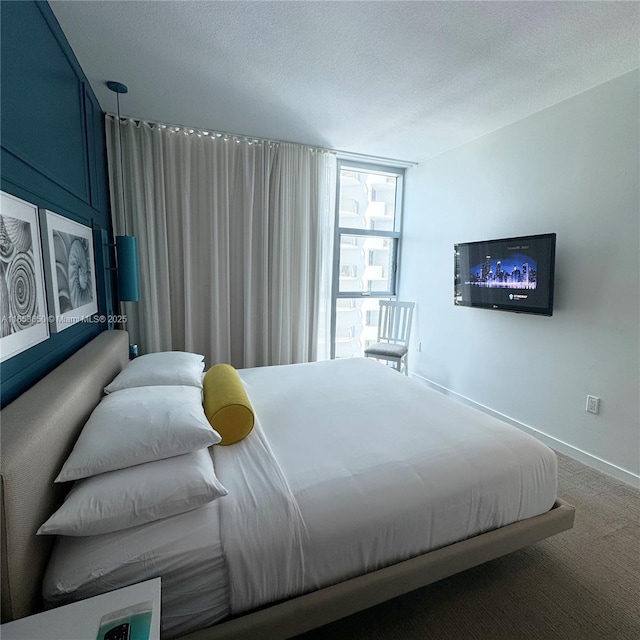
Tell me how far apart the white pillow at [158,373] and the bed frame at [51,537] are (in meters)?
0.16

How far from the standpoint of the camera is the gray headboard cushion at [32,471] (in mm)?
871

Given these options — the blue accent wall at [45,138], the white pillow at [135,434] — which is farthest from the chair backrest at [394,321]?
the white pillow at [135,434]

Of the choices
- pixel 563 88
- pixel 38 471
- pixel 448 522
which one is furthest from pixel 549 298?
pixel 38 471

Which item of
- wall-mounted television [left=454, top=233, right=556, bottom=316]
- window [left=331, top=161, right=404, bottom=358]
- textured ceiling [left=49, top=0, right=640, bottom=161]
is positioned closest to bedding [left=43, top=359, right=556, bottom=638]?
wall-mounted television [left=454, top=233, right=556, bottom=316]

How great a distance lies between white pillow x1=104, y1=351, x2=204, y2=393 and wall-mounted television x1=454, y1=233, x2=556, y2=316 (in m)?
2.65

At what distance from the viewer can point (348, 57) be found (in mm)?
2168

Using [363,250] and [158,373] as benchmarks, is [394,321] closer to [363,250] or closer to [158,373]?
[363,250]

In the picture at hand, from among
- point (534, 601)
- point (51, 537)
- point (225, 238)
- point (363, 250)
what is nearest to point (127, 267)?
point (225, 238)

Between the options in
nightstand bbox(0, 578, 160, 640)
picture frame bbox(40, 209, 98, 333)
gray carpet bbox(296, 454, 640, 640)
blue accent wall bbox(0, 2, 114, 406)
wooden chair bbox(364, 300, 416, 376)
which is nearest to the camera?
nightstand bbox(0, 578, 160, 640)

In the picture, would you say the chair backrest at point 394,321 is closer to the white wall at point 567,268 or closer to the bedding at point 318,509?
the white wall at point 567,268

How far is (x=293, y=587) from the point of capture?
1187 millimetres

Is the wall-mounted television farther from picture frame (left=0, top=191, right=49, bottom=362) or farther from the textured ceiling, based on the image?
picture frame (left=0, top=191, right=49, bottom=362)

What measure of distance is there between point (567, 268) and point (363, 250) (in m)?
2.39

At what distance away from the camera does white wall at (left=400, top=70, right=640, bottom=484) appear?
238 cm
